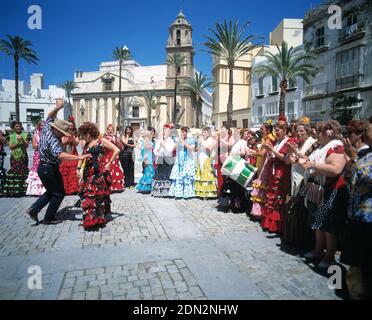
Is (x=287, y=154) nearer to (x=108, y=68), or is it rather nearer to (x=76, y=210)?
(x=76, y=210)

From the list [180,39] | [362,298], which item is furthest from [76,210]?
[180,39]

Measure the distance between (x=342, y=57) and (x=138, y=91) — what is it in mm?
41352

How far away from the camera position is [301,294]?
2.82 m

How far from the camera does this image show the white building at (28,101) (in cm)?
5697

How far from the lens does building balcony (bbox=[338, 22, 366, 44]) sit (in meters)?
19.3

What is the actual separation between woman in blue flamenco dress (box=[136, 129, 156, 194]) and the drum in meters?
3.02

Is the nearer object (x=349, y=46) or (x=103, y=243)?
(x=103, y=243)

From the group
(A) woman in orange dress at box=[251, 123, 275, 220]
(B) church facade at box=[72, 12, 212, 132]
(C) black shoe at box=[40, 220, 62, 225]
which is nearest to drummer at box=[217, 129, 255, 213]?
(A) woman in orange dress at box=[251, 123, 275, 220]

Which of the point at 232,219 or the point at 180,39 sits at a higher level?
the point at 180,39

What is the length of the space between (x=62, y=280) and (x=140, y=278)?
0.88m

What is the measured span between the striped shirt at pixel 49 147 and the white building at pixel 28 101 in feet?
183

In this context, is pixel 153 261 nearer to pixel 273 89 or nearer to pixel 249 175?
pixel 249 175

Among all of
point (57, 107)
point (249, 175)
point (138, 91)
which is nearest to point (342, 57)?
point (249, 175)

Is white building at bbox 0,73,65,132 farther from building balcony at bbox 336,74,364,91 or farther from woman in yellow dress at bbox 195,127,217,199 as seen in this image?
woman in yellow dress at bbox 195,127,217,199
